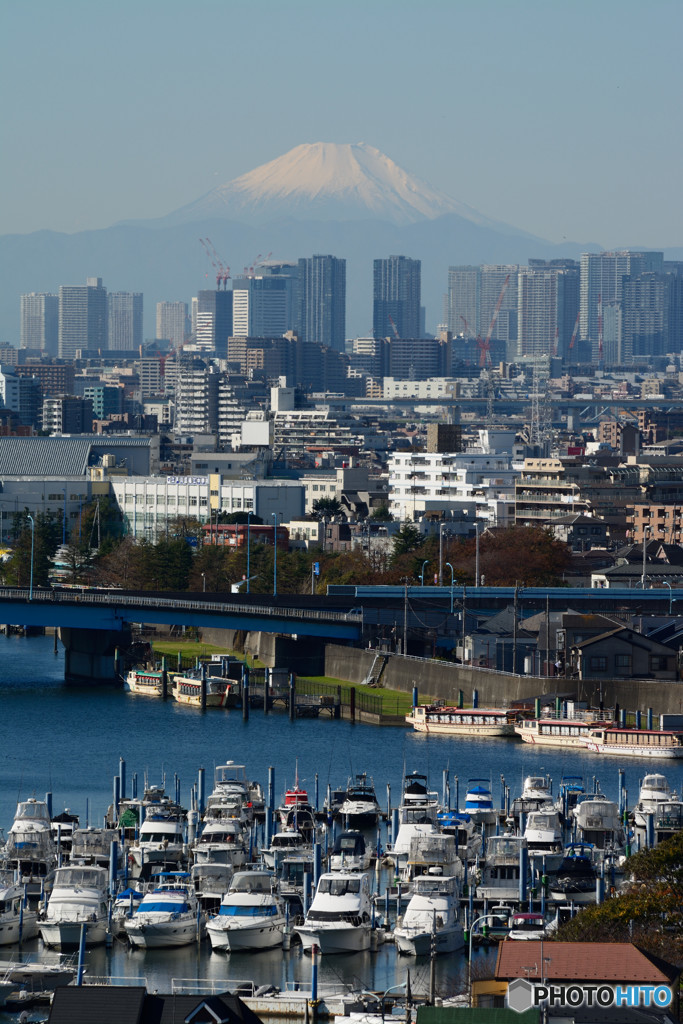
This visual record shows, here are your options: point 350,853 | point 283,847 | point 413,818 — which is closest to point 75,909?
point 283,847

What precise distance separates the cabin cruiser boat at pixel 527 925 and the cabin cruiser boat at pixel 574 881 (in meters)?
1.18

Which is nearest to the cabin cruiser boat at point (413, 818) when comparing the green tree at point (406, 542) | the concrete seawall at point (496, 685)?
the concrete seawall at point (496, 685)

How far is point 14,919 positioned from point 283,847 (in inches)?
144

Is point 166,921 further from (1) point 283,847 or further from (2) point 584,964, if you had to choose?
(2) point 584,964

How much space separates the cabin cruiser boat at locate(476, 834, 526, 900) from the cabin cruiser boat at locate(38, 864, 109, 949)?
347cm

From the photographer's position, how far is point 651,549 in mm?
57156

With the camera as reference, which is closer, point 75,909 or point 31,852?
point 75,909

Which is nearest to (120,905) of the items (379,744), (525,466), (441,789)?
(441,789)

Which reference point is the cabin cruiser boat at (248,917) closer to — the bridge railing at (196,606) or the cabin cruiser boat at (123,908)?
the cabin cruiser boat at (123,908)

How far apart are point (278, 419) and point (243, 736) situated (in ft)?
306

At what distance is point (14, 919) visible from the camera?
19438 millimetres

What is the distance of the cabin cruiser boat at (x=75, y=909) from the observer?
62.8 ft

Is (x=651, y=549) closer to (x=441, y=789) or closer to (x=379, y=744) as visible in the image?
(x=379, y=744)

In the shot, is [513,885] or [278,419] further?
[278,419]
